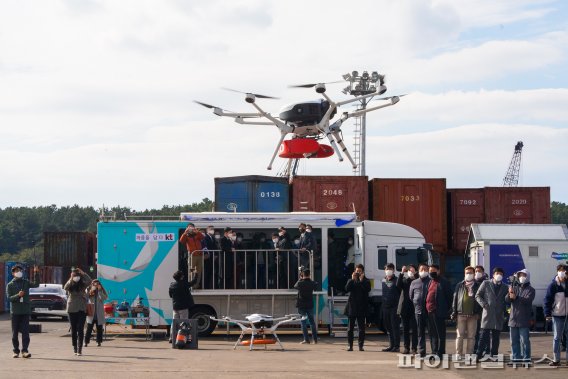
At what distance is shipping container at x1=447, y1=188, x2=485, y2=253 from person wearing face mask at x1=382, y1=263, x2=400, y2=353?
43.4ft

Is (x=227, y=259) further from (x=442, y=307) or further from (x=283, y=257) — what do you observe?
(x=442, y=307)

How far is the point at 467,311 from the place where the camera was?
1698cm

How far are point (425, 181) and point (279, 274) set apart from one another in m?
10.3

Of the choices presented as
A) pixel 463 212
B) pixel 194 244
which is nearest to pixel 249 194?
pixel 463 212

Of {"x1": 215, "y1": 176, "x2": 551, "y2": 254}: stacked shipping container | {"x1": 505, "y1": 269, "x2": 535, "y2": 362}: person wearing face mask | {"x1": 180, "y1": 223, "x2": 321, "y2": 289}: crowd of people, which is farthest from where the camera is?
{"x1": 215, "y1": 176, "x2": 551, "y2": 254}: stacked shipping container

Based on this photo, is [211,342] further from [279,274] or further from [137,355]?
[137,355]

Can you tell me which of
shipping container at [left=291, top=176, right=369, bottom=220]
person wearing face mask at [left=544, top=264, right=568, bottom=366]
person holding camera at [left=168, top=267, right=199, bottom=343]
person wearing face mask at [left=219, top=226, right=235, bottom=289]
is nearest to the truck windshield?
person wearing face mask at [left=219, top=226, right=235, bottom=289]

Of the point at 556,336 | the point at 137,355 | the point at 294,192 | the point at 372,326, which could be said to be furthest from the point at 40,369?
the point at 294,192

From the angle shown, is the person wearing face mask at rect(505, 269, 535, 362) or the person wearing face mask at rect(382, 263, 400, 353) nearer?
the person wearing face mask at rect(505, 269, 535, 362)

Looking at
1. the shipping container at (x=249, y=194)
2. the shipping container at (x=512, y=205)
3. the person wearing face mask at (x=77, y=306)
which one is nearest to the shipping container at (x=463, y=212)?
the shipping container at (x=512, y=205)

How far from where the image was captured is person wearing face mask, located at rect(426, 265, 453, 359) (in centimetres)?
1719

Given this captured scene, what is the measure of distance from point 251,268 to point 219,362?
6972 millimetres

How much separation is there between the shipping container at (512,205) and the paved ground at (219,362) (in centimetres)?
1078

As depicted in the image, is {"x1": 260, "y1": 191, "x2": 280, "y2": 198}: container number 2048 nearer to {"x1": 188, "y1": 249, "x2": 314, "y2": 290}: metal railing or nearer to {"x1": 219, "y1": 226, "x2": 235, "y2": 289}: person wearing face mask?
{"x1": 188, "y1": 249, "x2": 314, "y2": 290}: metal railing
